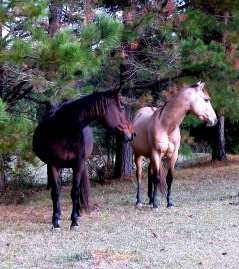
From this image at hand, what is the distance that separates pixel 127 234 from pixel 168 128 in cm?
236

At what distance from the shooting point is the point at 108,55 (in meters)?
9.45

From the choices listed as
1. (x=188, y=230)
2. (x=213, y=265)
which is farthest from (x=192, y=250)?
(x=188, y=230)

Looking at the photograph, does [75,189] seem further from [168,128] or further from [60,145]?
[168,128]

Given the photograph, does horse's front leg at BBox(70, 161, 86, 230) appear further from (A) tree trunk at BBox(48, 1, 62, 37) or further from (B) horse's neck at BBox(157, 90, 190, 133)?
(A) tree trunk at BBox(48, 1, 62, 37)

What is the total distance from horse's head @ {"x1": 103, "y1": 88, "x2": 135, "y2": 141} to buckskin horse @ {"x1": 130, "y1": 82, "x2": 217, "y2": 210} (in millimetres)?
1614

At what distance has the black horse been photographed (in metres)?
Result: 5.61

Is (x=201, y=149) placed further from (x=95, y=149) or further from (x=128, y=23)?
(x=128, y=23)

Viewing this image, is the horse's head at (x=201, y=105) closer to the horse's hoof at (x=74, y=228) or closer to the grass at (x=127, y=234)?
the grass at (x=127, y=234)

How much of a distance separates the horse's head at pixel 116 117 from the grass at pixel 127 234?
1.18 m

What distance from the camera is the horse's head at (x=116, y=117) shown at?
5.60m

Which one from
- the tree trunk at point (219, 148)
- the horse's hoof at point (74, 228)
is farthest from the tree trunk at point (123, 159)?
the horse's hoof at point (74, 228)

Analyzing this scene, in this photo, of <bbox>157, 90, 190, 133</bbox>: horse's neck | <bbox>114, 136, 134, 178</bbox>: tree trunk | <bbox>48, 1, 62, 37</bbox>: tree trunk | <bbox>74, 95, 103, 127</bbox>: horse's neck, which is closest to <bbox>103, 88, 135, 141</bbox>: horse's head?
<bbox>74, 95, 103, 127</bbox>: horse's neck

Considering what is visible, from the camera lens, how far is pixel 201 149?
18.3 m

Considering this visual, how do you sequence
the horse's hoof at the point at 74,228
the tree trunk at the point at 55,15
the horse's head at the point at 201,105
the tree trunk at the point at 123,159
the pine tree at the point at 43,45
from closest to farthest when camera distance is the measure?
the pine tree at the point at 43,45, the horse's hoof at the point at 74,228, the horse's head at the point at 201,105, the tree trunk at the point at 55,15, the tree trunk at the point at 123,159
